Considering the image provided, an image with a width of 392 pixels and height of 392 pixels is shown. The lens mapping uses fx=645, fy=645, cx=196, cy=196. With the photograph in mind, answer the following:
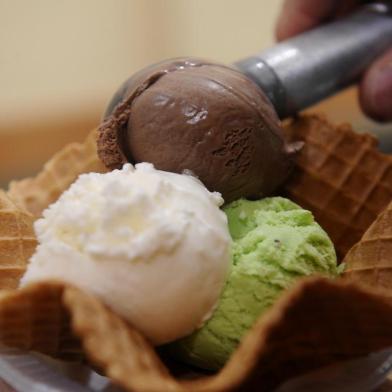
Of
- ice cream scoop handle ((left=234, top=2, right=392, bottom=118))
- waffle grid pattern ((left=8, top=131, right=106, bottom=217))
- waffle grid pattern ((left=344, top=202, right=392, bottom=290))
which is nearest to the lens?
waffle grid pattern ((left=344, top=202, right=392, bottom=290))

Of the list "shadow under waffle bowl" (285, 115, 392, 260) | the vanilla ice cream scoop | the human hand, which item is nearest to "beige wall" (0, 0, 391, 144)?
the human hand

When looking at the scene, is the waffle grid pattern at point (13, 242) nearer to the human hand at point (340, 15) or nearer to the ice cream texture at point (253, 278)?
the ice cream texture at point (253, 278)

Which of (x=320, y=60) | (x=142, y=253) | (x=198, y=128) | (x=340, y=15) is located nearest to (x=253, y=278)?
(x=142, y=253)

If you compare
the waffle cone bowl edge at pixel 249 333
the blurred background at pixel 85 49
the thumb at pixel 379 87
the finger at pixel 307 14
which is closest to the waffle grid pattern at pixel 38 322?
the waffle cone bowl edge at pixel 249 333

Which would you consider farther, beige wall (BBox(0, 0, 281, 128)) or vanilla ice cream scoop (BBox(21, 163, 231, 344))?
beige wall (BBox(0, 0, 281, 128))

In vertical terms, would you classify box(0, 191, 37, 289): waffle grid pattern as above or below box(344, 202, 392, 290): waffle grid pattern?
below

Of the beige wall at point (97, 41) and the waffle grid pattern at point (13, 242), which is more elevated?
the waffle grid pattern at point (13, 242)

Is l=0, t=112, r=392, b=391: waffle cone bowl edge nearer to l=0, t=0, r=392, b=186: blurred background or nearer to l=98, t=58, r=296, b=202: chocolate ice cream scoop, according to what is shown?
l=98, t=58, r=296, b=202: chocolate ice cream scoop
